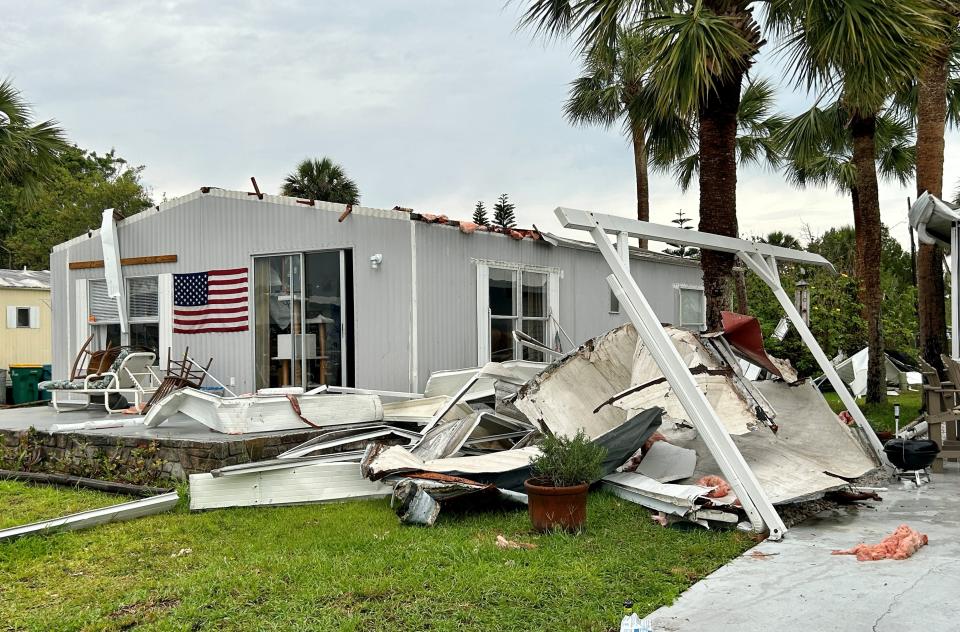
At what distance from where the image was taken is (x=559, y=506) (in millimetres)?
5023

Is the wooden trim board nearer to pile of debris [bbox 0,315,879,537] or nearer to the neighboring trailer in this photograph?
the neighboring trailer

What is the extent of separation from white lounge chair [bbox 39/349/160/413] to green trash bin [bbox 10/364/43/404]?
21.7 feet

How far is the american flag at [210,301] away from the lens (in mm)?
9852

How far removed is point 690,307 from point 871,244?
3.08m

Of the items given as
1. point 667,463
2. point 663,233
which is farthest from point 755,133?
point 667,463

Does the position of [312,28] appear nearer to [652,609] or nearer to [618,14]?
[618,14]

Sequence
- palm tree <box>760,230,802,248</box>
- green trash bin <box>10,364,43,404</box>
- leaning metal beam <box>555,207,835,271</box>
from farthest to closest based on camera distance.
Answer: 1. palm tree <box>760,230,802,248</box>
2. green trash bin <box>10,364,43,404</box>
3. leaning metal beam <box>555,207,835,271</box>

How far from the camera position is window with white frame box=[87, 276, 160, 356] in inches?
414

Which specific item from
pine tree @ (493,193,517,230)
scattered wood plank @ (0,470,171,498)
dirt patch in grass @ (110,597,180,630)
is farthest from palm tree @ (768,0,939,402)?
pine tree @ (493,193,517,230)

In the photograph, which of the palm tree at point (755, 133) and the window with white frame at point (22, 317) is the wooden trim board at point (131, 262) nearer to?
the palm tree at point (755, 133)

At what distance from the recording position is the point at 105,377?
968 centimetres

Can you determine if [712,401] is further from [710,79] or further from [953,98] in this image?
[953,98]

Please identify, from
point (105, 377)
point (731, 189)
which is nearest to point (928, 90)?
point (731, 189)

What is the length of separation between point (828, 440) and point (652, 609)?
3894 millimetres
